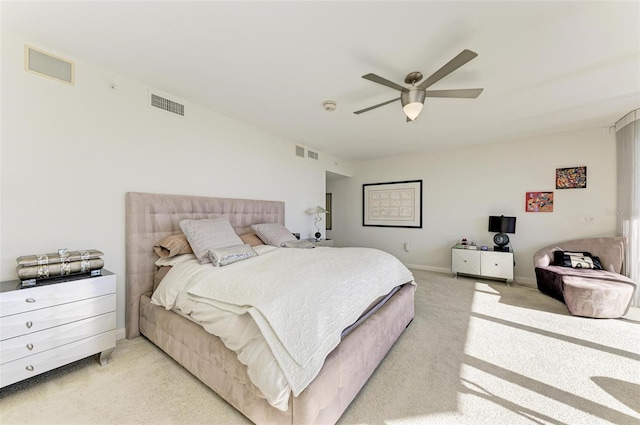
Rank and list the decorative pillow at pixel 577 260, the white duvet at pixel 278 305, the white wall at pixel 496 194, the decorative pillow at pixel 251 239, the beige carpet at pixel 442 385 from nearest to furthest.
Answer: the white duvet at pixel 278 305
the beige carpet at pixel 442 385
the decorative pillow at pixel 251 239
the decorative pillow at pixel 577 260
the white wall at pixel 496 194

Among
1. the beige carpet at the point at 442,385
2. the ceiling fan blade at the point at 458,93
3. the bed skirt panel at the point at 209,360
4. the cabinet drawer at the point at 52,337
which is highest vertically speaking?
the ceiling fan blade at the point at 458,93

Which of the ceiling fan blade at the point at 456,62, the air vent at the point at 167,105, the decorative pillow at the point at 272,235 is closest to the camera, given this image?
the ceiling fan blade at the point at 456,62

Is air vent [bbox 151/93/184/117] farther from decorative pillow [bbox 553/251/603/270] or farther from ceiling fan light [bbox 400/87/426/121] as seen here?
decorative pillow [bbox 553/251/603/270]

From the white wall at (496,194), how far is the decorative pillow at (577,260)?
0.47 meters

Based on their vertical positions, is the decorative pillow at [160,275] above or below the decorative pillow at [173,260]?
below

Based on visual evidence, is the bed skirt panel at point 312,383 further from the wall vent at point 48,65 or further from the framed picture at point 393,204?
the framed picture at point 393,204

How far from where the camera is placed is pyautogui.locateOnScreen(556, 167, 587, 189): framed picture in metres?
3.86

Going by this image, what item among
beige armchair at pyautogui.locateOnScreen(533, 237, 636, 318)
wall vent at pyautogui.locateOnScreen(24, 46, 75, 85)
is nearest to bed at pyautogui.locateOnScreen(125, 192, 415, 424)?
wall vent at pyautogui.locateOnScreen(24, 46, 75, 85)

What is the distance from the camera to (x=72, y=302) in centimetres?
174

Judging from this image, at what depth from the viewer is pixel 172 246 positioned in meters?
2.37

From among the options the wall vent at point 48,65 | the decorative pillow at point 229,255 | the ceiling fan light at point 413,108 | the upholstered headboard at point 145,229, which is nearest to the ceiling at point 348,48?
the wall vent at point 48,65


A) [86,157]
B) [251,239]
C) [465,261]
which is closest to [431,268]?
[465,261]

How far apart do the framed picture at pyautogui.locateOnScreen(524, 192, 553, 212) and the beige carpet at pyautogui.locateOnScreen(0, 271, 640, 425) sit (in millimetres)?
2097

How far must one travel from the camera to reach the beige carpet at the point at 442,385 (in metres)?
1.47
